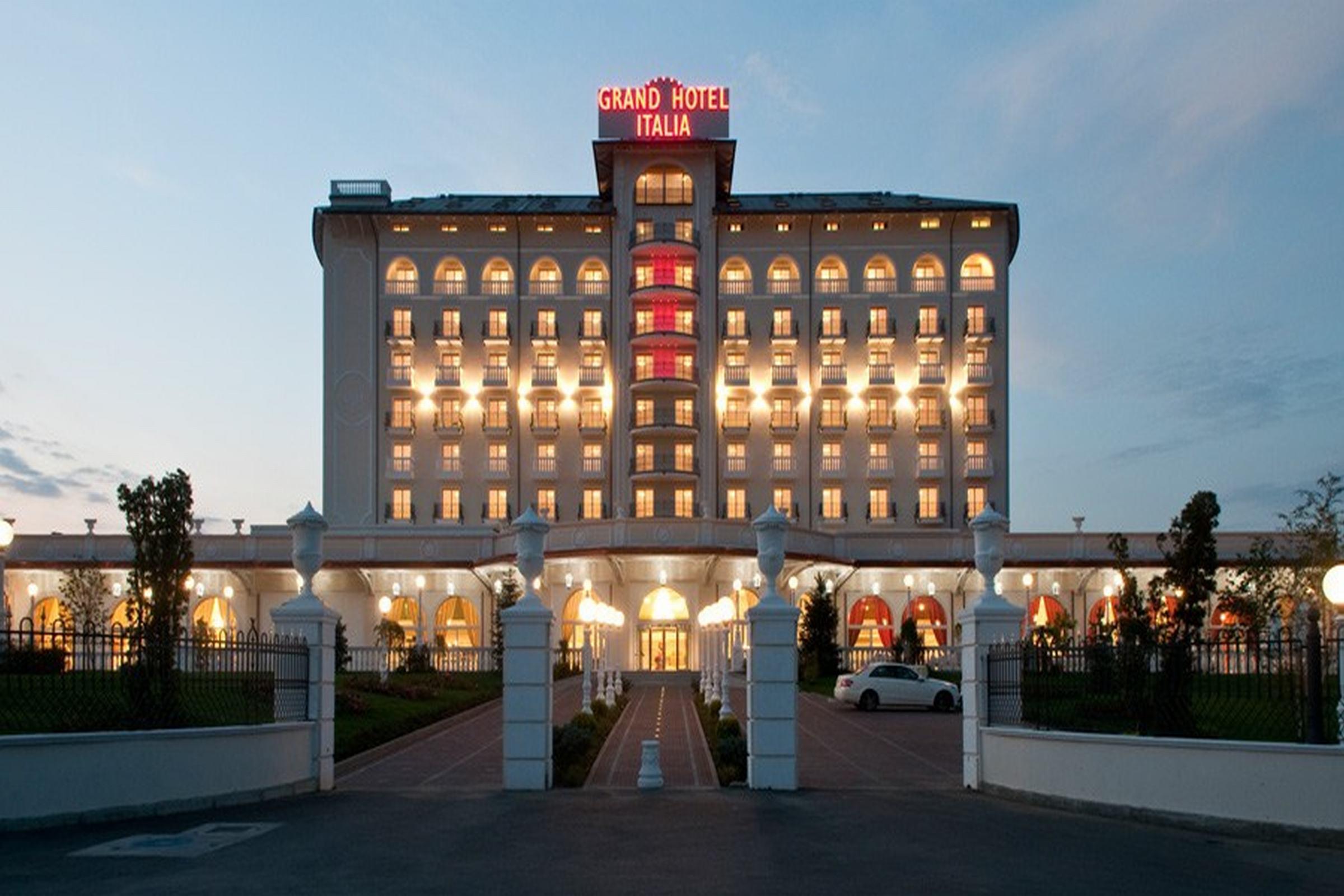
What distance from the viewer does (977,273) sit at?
77.0m

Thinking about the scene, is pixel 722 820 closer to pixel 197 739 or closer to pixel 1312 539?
pixel 197 739

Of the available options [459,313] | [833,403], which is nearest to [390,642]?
[459,313]

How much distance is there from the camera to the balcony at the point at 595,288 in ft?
254

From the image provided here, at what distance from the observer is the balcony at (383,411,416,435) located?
7681 centimetres

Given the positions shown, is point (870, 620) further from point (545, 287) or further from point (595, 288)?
point (545, 287)

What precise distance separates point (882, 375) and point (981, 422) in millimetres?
5475

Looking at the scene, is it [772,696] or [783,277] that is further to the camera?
[783,277]

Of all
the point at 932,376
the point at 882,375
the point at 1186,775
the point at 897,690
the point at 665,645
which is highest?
the point at 882,375

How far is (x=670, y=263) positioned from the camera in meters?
77.2

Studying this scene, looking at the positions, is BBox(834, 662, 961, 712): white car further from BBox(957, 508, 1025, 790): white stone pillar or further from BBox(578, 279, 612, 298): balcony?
BBox(578, 279, 612, 298): balcony

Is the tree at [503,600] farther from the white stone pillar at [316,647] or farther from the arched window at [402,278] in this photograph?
the white stone pillar at [316,647]

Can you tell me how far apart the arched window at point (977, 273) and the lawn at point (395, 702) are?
3728 centimetres

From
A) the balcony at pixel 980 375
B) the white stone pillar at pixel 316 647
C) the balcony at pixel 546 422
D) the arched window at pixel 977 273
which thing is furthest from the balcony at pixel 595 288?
the white stone pillar at pixel 316 647

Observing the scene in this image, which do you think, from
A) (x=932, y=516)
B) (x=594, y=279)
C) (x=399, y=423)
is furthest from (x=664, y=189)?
(x=932, y=516)
